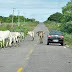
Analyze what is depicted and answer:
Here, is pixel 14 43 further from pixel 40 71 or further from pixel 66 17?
pixel 66 17

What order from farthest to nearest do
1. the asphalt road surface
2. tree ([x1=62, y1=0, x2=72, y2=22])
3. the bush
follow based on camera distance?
tree ([x1=62, y1=0, x2=72, y2=22]) → the bush → the asphalt road surface

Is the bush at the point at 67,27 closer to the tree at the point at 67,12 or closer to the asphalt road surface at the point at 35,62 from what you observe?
the tree at the point at 67,12

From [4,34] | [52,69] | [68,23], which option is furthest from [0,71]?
[68,23]

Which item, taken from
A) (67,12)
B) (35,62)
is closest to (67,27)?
(67,12)

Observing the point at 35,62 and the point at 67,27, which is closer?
the point at 35,62

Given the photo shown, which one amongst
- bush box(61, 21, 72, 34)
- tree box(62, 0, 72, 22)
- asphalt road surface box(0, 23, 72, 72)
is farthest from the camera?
tree box(62, 0, 72, 22)

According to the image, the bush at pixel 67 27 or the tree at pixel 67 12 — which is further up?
the tree at pixel 67 12

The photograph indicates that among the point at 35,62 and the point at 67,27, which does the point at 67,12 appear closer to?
the point at 67,27

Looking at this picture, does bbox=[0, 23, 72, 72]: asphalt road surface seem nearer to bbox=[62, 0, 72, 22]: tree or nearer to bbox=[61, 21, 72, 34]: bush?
bbox=[61, 21, 72, 34]: bush

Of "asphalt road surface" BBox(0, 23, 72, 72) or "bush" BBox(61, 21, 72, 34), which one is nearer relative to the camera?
"asphalt road surface" BBox(0, 23, 72, 72)

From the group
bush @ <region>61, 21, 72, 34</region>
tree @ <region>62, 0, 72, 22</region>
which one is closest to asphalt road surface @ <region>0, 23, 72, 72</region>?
A: bush @ <region>61, 21, 72, 34</region>

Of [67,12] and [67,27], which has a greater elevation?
[67,12]

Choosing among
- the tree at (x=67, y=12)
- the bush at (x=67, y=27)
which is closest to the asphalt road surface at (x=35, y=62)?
the bush at (x=67, y=27)

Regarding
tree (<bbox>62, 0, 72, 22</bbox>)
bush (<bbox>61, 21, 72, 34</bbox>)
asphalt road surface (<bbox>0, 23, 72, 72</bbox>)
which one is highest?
tree (<bbox>62, 0, 72, 22</bbox>)
